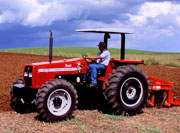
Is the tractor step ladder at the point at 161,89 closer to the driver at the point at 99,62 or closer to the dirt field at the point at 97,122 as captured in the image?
the dirt field at the point at 97,122

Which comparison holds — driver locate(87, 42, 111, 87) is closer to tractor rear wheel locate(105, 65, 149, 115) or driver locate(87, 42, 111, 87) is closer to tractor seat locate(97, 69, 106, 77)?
tractor seat locate(97, 69, 106, 77)

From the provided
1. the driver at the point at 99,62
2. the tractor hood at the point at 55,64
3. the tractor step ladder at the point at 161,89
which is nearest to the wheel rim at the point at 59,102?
the tractor hood at the point at 55,64

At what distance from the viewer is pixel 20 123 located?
6652mm

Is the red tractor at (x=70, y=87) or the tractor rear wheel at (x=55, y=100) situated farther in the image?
the red tractor at (x=70, y=87)

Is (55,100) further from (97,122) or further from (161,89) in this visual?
(161,89)

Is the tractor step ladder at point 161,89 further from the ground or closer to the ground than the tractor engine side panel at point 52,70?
closer to the ground

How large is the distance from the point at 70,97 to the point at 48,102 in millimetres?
562

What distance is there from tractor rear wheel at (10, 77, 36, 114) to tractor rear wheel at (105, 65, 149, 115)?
6.77ft

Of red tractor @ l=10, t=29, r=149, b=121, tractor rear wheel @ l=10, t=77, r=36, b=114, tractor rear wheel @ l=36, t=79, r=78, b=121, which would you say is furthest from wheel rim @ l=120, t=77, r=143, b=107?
tractor rear wheel @ l=10, t=77, r=36, b=114

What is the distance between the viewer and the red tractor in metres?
6.78

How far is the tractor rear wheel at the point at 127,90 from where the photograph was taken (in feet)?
24.5

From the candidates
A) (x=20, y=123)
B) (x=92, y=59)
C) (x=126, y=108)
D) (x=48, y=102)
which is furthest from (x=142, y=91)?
(x=20, y=123)

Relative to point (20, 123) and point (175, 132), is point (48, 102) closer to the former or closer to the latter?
point (20, 123)

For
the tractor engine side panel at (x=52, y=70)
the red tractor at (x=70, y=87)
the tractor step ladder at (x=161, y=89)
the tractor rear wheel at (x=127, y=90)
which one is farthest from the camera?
the tractor step ladder at (x=161, y=89)
